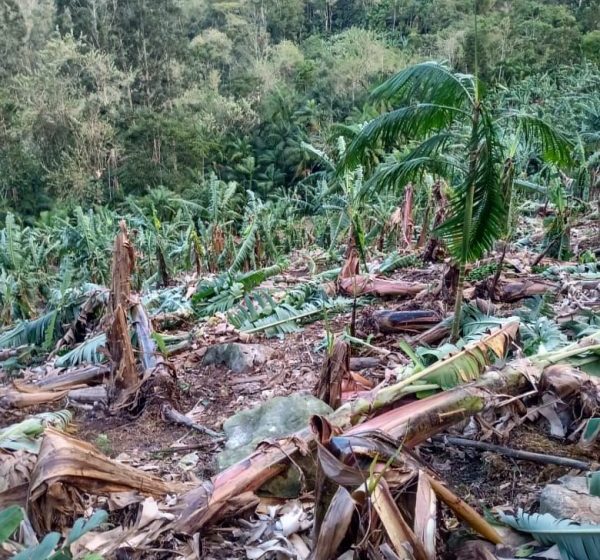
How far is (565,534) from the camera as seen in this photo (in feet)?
5.70

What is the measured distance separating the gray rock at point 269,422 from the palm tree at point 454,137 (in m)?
1.43

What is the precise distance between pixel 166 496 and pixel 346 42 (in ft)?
128

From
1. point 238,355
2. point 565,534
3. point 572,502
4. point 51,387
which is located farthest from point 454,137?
point 51,387

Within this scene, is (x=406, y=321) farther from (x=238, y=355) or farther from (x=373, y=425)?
(x=373, y=425)

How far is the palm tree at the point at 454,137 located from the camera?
3547 millimetres

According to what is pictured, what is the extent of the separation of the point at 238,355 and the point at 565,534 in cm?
319

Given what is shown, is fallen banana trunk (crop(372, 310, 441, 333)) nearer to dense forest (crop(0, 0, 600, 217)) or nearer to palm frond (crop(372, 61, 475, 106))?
palm frond (crop(372, 61, 475, 106))

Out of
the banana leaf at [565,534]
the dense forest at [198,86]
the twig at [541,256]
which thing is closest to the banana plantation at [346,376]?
the banana leaf at [565,534]

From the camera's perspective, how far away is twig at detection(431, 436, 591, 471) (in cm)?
221

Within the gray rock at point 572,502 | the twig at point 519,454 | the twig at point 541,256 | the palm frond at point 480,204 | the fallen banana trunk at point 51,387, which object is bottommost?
the fallen banana trunk at point 51,387

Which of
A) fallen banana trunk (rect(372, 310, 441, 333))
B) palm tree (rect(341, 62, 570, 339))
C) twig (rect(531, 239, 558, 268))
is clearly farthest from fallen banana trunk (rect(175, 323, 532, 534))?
twig (rect(531, 239, 558, 268))

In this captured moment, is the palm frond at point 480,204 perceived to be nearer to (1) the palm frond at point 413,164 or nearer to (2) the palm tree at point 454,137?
(2) the palm tree at point 454,137

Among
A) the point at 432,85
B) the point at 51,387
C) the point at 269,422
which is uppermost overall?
the point at 432,85

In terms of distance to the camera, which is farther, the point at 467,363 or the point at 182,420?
the point at 182,420
